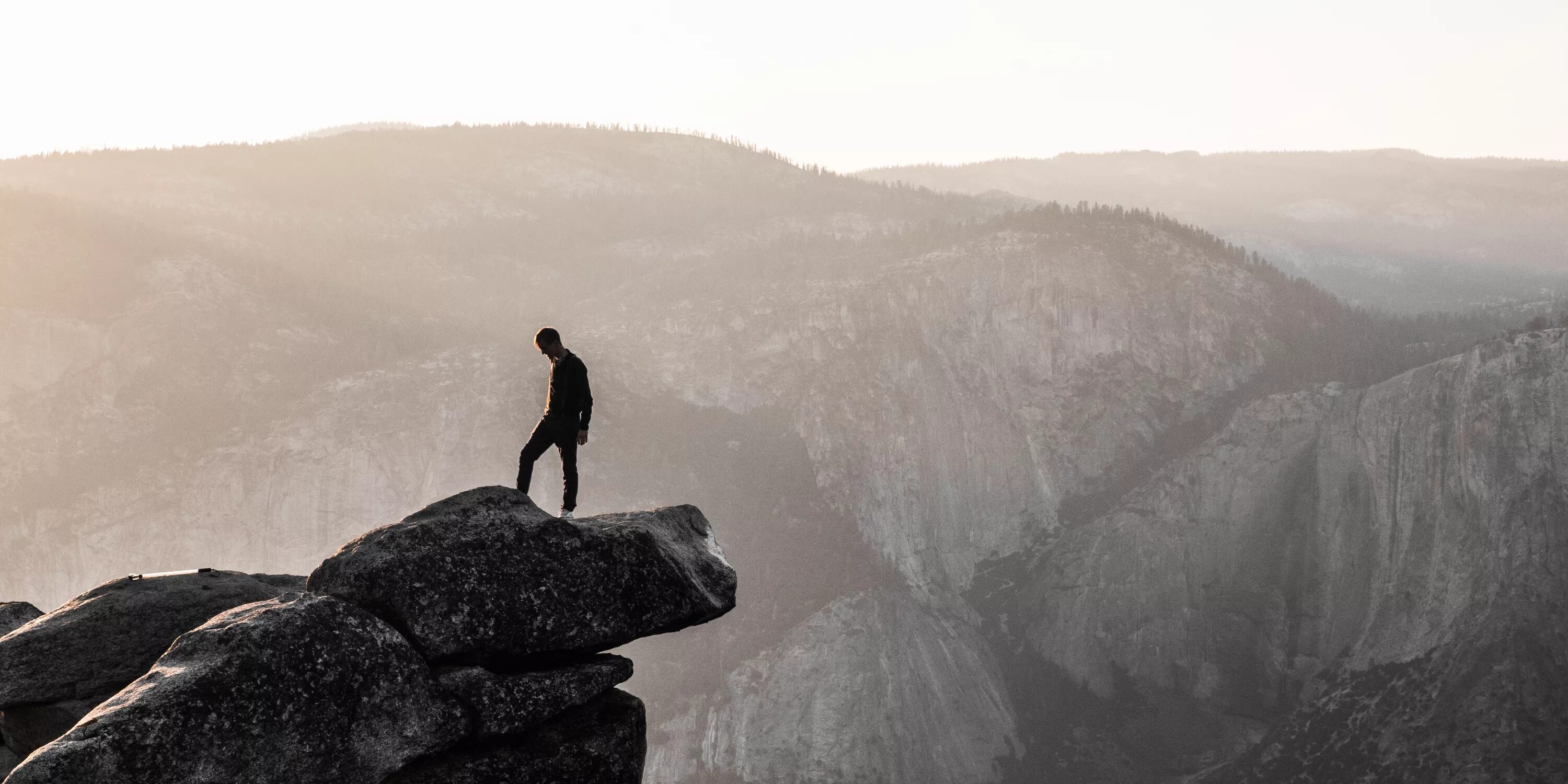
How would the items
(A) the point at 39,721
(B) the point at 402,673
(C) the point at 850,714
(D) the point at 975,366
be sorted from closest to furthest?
(B) the point at 402,673, (A) the point at 39,721, (C) the point at 850,714, (D) the point at 975,366

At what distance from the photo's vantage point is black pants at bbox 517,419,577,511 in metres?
12.3

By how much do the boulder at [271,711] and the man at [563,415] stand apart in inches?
152

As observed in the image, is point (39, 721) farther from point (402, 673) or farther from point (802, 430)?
point (802, 430)

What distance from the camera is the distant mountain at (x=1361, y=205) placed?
80312mm

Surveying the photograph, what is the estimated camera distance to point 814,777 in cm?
3991

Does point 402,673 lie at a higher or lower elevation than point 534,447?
lower

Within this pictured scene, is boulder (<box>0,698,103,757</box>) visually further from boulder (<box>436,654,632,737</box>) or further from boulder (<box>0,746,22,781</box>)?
boulder (<box>436,654,632,737</box>)

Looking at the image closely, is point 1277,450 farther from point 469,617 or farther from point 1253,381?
point 469,617

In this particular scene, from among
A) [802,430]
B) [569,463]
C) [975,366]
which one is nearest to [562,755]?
[569,463]

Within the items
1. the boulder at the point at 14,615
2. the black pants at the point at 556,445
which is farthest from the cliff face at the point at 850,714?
the boulder at the point at 14,615

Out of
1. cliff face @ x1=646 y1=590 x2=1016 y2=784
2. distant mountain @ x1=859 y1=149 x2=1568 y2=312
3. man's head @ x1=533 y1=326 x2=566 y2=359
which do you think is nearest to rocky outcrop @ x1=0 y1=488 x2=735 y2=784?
man's head @ x1=533 y1=326 x2=566 y2=359

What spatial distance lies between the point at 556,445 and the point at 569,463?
1.02 feet

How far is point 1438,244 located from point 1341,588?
62.9m

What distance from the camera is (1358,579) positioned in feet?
140
